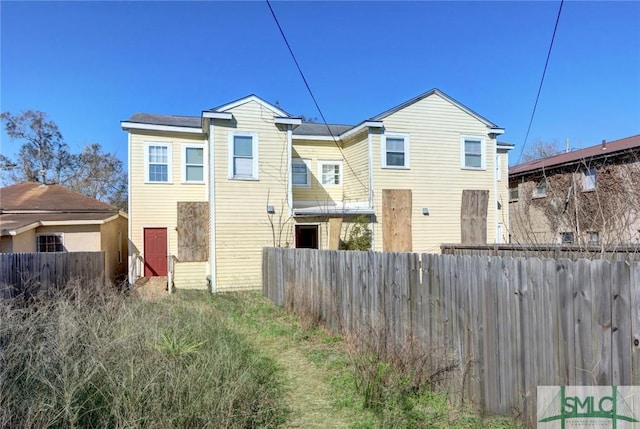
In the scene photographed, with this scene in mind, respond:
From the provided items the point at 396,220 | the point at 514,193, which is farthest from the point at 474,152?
the point at 514,193

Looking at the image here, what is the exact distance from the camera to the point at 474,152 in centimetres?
1534

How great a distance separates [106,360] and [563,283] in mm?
4564

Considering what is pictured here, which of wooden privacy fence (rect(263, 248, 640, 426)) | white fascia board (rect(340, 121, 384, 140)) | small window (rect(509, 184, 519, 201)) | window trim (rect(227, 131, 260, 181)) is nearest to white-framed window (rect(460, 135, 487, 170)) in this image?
white fascia board (rect(340, 121, 384, 140))

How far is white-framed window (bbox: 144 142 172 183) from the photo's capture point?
13.9 m

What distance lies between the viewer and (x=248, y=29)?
A: 9.14 metres

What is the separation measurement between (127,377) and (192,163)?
11.8 metres

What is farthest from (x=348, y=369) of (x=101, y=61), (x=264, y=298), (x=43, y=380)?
(x=101, y=61)

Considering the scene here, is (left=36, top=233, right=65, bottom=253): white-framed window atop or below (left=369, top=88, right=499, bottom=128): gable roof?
below

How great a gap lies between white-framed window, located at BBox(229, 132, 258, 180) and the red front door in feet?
12.8

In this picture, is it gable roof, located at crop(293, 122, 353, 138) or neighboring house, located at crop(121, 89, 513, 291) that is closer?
neighboring house, located at crop(121, 89, 513, 291)

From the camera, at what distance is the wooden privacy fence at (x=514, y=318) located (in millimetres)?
2750

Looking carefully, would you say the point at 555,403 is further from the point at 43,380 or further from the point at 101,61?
the point at 101,61

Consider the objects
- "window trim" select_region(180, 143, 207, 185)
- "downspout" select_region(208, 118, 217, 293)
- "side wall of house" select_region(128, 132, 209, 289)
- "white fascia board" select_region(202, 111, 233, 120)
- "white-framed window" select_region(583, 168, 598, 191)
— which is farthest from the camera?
"white-framed window" select_region(583, 168, 598, 191)

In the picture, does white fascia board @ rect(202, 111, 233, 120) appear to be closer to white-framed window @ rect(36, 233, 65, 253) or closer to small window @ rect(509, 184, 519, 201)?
white-framed window @ rect(36, 233, 65, 253)
